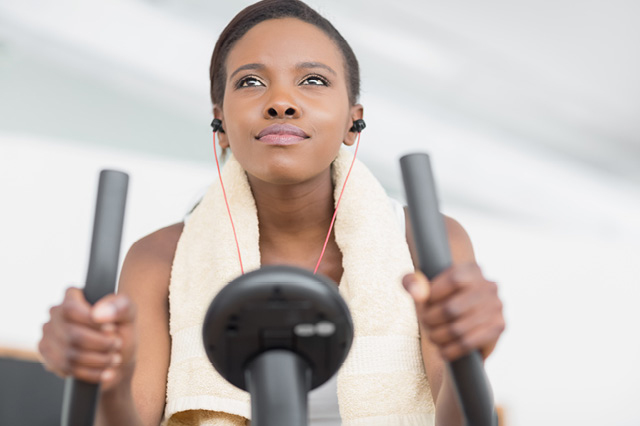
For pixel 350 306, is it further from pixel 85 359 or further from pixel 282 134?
pixel 85 359

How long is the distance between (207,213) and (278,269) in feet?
2.28

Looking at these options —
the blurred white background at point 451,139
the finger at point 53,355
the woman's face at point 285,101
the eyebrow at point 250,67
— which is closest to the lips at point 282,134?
the woman's face at point 285,101

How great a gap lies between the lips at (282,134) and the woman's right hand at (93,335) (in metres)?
0.38

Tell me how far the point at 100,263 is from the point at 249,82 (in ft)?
1.62

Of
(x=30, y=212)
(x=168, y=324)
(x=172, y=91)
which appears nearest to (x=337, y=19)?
(x=172, y=91)

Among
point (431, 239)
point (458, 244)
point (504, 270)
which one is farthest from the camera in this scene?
point (504, 270)

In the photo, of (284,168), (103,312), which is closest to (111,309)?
(103,312)

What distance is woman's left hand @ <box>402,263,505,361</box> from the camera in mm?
347

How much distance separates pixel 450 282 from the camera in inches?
13.6

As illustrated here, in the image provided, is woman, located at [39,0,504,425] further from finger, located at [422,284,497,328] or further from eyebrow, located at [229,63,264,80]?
finger, located at [422,284,497,328]

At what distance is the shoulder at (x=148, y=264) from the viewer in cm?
91

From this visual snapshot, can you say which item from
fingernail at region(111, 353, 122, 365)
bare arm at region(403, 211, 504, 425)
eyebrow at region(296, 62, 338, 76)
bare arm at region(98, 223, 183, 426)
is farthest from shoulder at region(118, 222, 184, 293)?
bare arm at region(403, 211, 504, 425)

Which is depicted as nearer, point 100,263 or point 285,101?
point 100,263

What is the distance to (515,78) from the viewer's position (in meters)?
1.96
